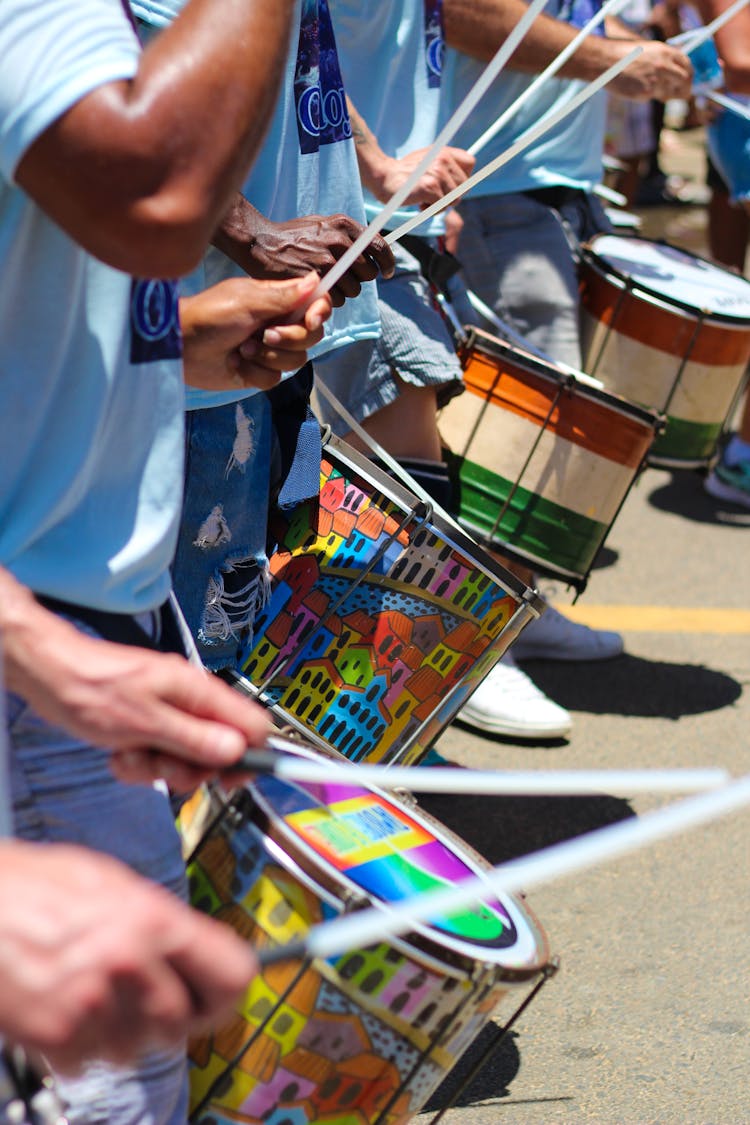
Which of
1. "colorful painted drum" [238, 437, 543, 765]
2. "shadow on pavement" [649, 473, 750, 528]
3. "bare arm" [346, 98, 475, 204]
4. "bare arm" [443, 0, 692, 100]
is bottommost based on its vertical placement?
"shadow on pavement" [649, 473, 750, 528]

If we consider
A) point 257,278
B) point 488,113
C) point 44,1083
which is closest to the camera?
point 44,1083

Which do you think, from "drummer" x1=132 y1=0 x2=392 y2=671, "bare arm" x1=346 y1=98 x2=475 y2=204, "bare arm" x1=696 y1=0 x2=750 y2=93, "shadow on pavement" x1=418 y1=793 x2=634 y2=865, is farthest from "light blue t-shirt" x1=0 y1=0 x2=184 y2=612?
"bare arm" x1=696 y1=0 x2=750 y2=93

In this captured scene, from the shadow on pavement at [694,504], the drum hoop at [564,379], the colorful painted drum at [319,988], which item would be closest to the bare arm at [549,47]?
the drum hoop at [564,379]

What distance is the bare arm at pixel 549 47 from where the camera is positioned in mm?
3105

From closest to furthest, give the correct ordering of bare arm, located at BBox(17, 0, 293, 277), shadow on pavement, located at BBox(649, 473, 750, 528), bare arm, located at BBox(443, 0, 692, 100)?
bare arm, located at BBox(17, 0, 293, 277)
bare arm, located at BBox(443, 0, 692, 100)
shadow on pavement, located at BBox(649, 473, 750, 528)

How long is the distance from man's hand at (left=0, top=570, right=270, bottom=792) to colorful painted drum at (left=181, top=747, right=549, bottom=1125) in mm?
200

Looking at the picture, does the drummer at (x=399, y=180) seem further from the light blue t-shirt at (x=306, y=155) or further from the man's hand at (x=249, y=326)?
the man's hand at (x=249, y=326)

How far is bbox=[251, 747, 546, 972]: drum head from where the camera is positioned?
140 centimetres

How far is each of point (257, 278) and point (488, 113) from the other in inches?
64.9

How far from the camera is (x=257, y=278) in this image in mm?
1842

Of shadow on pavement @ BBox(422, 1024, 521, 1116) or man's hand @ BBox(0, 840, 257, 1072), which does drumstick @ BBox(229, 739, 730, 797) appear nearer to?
man's hand @ BBox(0, 840, 257, 1072)

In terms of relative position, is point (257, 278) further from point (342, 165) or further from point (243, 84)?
point (243, 84)

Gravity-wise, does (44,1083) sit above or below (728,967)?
above

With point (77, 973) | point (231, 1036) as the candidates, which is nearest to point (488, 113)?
point (231, 1036)
